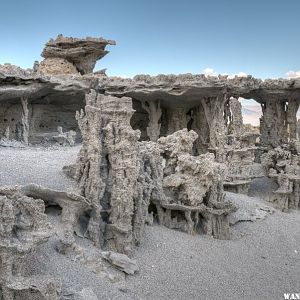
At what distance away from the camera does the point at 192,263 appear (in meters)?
9.09

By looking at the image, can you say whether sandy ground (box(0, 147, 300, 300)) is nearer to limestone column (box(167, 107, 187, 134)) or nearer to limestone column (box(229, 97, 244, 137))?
limestone column (box(229, 97, 244, 137))

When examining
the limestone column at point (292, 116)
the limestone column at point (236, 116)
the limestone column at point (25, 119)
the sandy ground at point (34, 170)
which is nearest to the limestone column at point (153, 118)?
the limestone column at point (236, 116)

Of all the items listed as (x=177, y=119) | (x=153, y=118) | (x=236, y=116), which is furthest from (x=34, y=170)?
(x=177, y=119)

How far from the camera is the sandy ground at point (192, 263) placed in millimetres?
7141

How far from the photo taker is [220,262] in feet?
31.2

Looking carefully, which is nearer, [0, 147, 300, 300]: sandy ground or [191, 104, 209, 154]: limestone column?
[0, 147, 300, 300]: sandy ground

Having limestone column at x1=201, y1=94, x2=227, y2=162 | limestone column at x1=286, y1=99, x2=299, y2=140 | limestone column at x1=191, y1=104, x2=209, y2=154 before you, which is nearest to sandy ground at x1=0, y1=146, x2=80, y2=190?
limestone column at x1=201, y1=94, x2=227, y2=162

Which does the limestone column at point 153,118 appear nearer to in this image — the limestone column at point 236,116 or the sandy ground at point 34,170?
the limestone column at point 236,116

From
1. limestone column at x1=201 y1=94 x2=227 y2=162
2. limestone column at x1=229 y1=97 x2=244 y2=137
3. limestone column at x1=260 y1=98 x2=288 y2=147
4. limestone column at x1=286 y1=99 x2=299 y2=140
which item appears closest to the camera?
limestone column at x1=229 y1=97 x2=244 y2=137

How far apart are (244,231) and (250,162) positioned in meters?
6.17

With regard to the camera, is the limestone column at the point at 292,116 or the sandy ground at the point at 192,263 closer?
the sandy ground at the point at 192,263

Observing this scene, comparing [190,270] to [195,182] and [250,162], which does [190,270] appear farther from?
[250,162]

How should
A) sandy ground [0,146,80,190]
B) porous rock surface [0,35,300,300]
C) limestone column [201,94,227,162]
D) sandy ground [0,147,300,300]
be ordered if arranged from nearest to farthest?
sandy ground [0,147,300,300] < porous rock surface [0,35,300,300] < sandy ground [0,146,80,190] < limestone column [201,94,227,162]

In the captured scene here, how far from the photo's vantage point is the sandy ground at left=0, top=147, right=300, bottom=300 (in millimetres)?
7141
